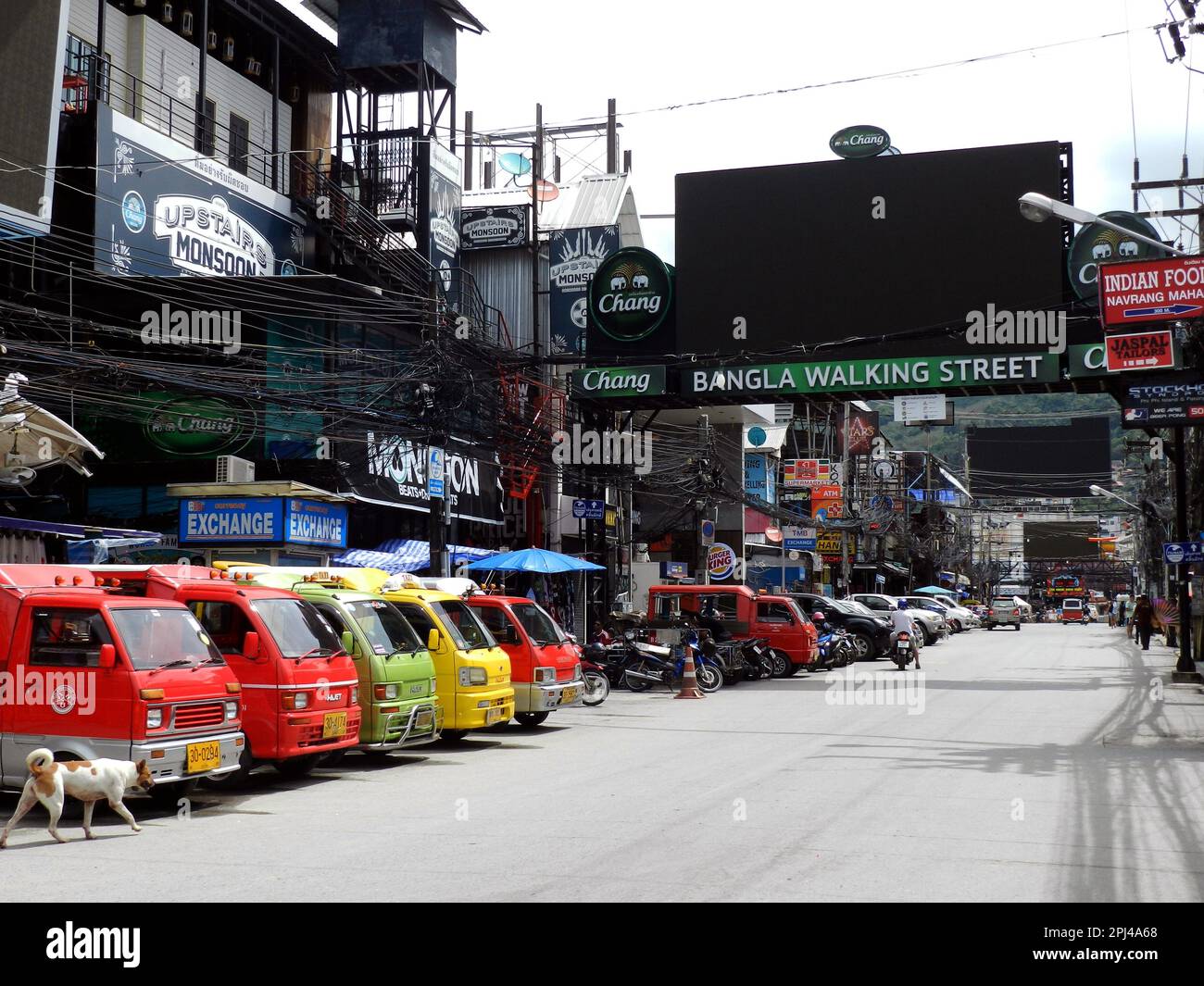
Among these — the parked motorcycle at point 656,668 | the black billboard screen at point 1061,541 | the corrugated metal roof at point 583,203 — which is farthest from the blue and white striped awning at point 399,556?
the black billboard screen at point 1061,541

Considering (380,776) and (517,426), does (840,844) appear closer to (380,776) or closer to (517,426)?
(380,776)

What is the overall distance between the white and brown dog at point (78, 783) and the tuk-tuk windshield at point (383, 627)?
464 cm

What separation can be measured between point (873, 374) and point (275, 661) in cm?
1654

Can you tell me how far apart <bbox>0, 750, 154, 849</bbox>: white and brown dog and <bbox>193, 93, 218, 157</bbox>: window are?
2521cm

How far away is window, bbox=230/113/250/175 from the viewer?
35.2 metres

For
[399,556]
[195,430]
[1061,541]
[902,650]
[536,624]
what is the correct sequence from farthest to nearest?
[1061,541] < [902,650] < [399,556] < [195,430] < [536,624]

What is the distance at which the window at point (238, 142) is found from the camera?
35188mm

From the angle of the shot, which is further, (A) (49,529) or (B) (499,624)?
(A) (49,529)

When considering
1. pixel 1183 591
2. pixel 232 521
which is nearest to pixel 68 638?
pixel 232 521

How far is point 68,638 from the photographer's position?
1158cm

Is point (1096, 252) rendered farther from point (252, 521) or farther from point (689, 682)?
point (252, 521)

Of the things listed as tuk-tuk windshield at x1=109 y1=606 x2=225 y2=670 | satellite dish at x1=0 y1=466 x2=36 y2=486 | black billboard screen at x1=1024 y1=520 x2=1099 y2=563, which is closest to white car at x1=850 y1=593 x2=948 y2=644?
satellite dish at x1=0 y1=466 x2=36 y2=486

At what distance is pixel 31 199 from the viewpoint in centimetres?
2291

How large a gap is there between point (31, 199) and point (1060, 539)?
415 ft
